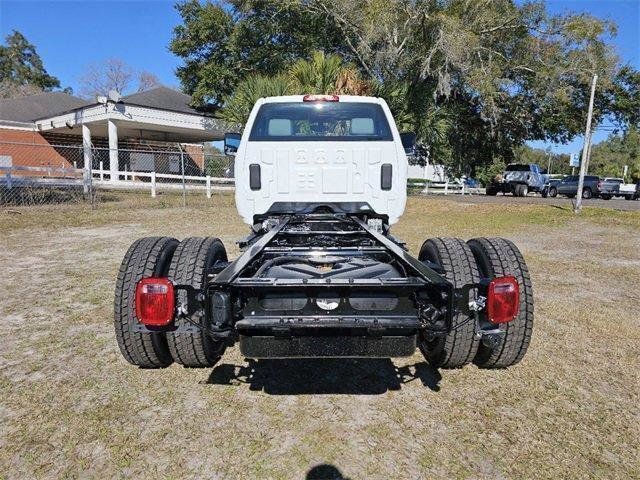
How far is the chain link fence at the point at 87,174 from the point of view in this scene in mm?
15070

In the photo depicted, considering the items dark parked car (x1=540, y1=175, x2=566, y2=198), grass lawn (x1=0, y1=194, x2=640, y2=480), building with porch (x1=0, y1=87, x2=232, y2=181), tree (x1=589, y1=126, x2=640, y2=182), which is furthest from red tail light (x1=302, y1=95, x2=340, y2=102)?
tree (x1=589, y1=126, x2=640, y2=182)

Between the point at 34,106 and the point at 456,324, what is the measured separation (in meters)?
37.6

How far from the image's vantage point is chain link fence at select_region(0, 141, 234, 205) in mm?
15070

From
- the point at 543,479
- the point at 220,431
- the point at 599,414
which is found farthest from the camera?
the point at 599,414

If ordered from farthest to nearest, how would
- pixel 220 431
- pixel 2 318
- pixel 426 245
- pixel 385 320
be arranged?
pixel 2 318
pixel 426 245
pixel 220 431
pixel 385 320

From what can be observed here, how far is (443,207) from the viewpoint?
17.5 m

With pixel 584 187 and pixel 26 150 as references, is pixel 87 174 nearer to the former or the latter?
pixel 26 150

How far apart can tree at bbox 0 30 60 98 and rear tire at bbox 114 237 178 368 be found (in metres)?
72.5

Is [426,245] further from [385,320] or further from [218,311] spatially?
[218,311]

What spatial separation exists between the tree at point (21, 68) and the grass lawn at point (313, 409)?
72148mm

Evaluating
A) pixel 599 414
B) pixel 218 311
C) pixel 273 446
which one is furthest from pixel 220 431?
pixel 599 414

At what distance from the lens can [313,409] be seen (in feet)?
8.90

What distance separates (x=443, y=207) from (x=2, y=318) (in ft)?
51.9

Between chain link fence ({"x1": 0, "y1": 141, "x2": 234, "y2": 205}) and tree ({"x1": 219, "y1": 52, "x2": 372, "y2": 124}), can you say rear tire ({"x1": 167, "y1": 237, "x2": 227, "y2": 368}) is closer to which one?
chain link fence ({"x1": 0, "y1": 141, "x2": 234, "y2": 205})
